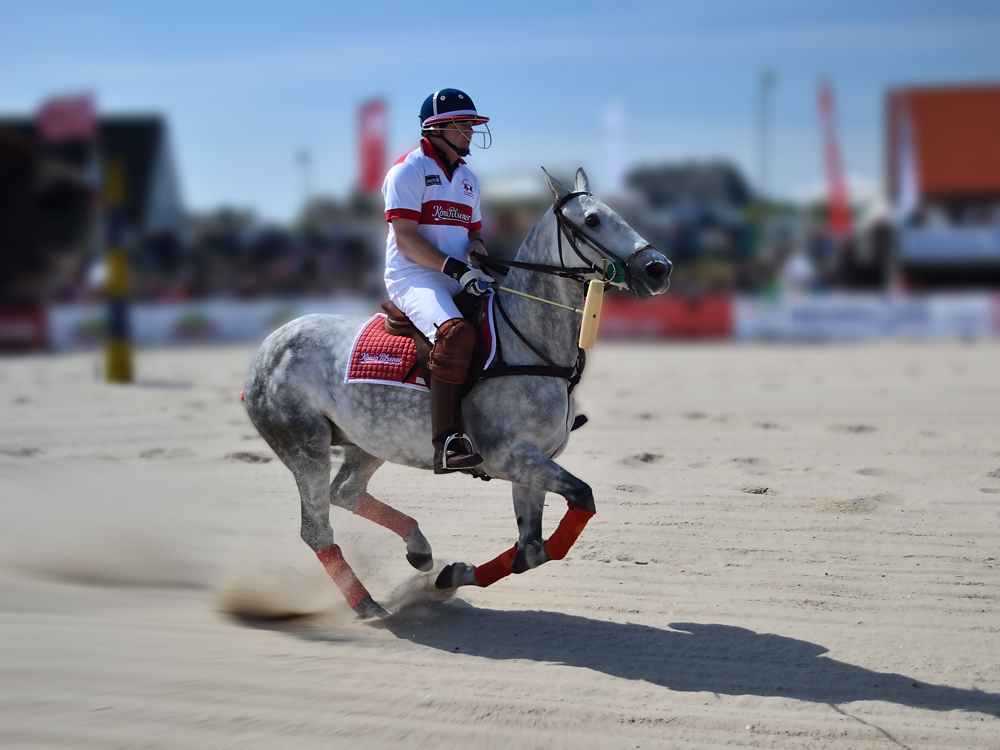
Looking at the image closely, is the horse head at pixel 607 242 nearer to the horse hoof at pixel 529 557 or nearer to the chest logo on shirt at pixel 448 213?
the chest logo on shirt at pixel 448 213

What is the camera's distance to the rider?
16.3 ft

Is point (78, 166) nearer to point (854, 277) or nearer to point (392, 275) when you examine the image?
point (854, 277)

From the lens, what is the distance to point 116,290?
14.6 metres

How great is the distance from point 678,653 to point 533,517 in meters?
1.03

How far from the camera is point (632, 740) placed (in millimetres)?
3957

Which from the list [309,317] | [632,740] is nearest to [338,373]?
[309,317]

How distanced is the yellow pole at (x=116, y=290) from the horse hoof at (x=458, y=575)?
32.8 feet

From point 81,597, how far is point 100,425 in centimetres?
519

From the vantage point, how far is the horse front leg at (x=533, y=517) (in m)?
4.81

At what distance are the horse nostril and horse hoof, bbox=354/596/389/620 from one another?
243 cm

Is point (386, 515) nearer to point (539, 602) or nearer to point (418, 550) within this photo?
point (418, 550)

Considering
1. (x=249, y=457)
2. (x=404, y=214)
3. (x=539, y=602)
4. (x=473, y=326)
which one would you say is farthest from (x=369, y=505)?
(x=249, y=457)

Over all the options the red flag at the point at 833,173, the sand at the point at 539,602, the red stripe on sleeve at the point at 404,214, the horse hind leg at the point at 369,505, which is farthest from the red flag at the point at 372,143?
the red stripe on sleeve at the point at 404,214

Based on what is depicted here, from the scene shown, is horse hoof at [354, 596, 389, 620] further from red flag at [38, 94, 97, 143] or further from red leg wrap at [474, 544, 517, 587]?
red flag at [38, 94, 97, 143]
